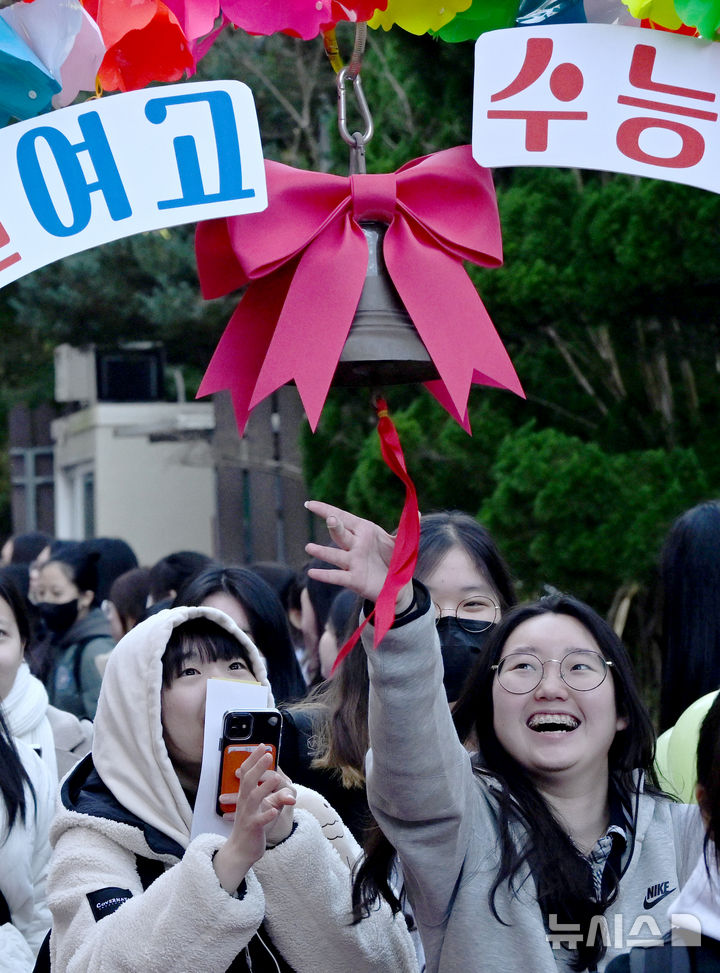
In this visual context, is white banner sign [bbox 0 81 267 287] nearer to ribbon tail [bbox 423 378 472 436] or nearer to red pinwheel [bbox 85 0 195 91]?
red pinwheel [bbox 85 0 195 91]

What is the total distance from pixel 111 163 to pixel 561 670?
3.28ft

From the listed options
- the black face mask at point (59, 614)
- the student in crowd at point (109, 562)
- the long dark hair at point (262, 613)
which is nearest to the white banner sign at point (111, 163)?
the long dark hair at point (262, 613)

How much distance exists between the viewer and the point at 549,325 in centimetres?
785

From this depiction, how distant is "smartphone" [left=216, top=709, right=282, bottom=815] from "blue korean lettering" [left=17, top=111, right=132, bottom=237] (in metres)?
0.77

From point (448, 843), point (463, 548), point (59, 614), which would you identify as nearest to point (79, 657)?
point (59, 614)

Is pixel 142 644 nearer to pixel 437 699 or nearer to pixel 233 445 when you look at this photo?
pixel 437 699

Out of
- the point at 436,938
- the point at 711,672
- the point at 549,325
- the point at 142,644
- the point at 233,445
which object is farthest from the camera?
the point at 233,445

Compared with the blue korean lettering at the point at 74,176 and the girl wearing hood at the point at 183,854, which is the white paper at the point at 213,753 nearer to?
the girl wearing hood at the point at 183,854

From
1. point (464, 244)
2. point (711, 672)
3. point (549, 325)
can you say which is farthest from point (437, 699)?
point (549, 325)

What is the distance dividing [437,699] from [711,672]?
1.16 metres

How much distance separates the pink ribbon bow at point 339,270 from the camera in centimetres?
182

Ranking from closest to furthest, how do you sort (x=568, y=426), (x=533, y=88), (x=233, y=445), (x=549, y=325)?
(x=533, y=88), (x=549, y=325), (x=568, y=426), (x=233, y=445)

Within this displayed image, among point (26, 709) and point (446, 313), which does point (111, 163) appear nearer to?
point (446, 313)

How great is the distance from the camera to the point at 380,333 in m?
1.84
